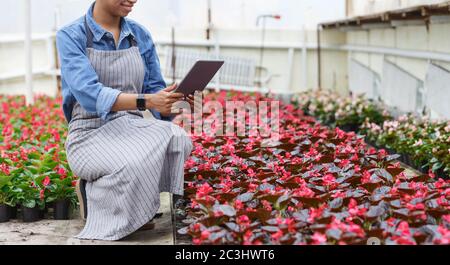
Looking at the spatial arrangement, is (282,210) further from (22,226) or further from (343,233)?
(22,226)

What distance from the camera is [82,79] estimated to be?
4.20 m

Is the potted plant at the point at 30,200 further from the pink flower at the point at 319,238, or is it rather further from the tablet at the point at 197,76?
the pink flower at the point at 319,238

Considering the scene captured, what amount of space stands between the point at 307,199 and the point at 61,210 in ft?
5.55

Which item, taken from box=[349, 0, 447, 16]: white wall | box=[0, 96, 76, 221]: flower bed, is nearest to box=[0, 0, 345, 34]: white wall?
box=[349, 0, 447, 16]: white wall

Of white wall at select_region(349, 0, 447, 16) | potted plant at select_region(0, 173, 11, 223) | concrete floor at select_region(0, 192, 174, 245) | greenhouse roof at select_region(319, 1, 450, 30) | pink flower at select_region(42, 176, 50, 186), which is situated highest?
white wall at select_region(349, 0, 447, 16)

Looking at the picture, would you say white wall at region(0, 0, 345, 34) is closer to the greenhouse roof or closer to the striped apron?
the greenhouse roof

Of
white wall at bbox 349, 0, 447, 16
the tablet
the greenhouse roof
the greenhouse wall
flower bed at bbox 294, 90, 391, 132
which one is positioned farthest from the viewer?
flower bed at bbox 294, 90, 391, 132

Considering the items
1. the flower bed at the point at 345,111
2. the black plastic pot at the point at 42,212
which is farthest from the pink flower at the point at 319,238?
the flower bed at the point at 345,111

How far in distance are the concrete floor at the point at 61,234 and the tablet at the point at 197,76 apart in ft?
2.44

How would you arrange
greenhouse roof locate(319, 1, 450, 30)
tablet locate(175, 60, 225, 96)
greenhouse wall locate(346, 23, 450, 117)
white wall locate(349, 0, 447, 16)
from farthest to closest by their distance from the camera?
white wall locate(349, 0, 447, 16)
greenhouse wall locate(346, 23, 450, 117)
greenhouse roof locate(319, 1, 450, 30)
tablet locate(175, 60, 225, 96)

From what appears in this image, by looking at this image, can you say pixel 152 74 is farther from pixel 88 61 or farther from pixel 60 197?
pixel 60 197

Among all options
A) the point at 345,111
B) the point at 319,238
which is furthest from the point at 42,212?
the point at 345,111

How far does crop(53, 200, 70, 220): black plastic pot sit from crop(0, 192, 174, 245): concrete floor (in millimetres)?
47

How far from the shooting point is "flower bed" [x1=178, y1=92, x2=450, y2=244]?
10.6 ft
